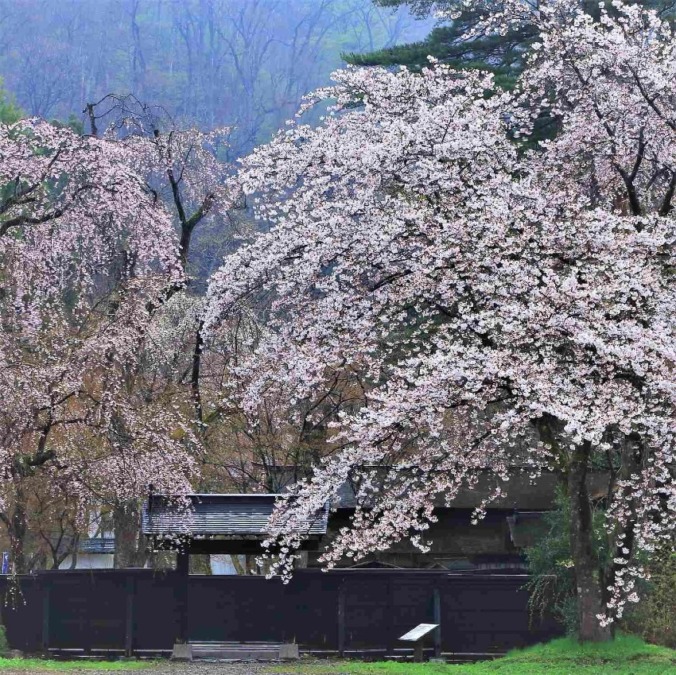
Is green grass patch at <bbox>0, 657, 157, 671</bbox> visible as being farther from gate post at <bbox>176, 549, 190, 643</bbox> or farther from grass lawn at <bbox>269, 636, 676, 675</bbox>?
grass lawn at <bbox>269, 636, 676, 675</bbox>

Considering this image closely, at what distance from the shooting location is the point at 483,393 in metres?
9.88

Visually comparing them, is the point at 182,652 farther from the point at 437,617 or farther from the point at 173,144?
the point at 173,144

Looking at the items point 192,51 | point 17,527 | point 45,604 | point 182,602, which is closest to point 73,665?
point 182,602

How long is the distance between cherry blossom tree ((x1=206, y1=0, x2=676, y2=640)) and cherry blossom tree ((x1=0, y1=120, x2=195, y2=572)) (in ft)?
10.2

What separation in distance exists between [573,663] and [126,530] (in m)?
10.4

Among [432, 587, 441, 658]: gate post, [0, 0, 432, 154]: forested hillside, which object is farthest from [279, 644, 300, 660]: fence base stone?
[0, 0, 432, 154]: forested hillside

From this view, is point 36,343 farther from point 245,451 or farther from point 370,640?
point 245,451

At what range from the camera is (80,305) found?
16156mm

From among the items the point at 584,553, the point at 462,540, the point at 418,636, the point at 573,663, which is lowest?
the point at 573,663

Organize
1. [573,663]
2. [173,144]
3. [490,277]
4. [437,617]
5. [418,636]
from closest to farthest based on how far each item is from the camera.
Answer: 1. [490,277]
2. [573,663]
3. [418,636]
4. [437,617]
5. [173,144]

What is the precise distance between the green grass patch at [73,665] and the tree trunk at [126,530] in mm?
2502

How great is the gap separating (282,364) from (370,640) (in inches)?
305

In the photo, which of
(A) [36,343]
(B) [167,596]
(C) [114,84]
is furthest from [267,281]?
(C) [114,84]

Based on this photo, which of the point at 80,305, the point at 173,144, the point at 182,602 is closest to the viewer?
the point at 80,305
